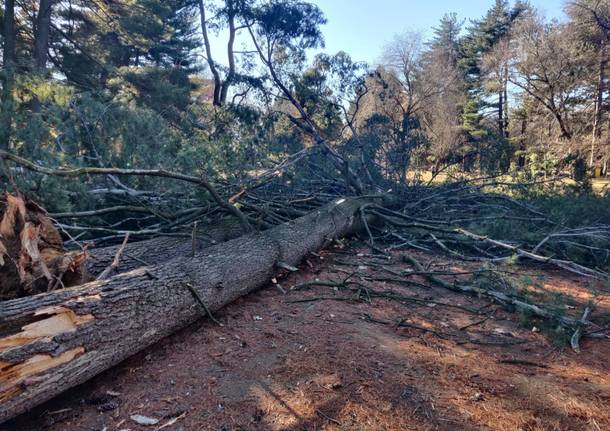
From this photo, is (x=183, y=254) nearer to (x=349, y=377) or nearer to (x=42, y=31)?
(x=349, y=377)

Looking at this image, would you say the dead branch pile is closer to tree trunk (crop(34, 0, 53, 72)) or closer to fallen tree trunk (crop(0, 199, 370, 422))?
fallen tree trunk (crop(0, 199, 370, 422))

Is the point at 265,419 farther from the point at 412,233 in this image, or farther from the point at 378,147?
the point at 378,147

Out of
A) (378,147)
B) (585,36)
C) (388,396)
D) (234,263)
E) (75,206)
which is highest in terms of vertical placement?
(585,36)

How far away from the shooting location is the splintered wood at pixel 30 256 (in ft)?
7.29

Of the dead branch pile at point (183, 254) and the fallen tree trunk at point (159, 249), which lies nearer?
the dead branch pile at point (183, 254)

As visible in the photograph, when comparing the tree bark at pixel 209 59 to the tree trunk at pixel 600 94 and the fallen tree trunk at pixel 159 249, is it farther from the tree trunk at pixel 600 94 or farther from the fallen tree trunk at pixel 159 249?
the tree trunk at pixel 600 94

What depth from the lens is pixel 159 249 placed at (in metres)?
3.51

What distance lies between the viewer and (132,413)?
1.88 m

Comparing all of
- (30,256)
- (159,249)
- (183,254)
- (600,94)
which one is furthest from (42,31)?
(600,94)

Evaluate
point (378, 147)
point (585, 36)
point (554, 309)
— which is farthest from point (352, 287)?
point (585, 36)

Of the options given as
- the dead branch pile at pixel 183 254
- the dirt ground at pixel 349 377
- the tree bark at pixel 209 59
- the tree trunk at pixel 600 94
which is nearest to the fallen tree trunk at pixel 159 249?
the dead branch pile at pixel 183 254

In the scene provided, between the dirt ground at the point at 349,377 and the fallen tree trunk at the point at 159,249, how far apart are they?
31.1 inches

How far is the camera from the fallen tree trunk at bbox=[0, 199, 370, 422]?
5.58 feet

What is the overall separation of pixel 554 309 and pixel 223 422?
8.65ft
